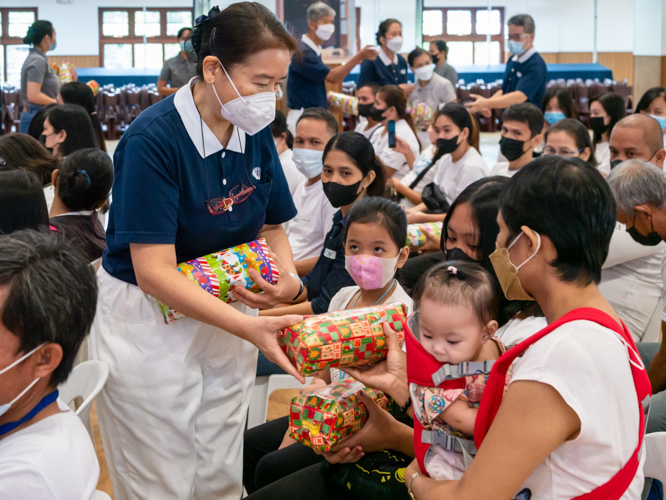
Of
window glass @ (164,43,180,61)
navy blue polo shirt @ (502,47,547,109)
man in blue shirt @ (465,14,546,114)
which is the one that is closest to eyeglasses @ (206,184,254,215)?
man in blue shirt @ (465,14,546,114)

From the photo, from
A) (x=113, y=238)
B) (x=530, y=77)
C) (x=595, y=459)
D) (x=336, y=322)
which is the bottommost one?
(x=595, y=459)

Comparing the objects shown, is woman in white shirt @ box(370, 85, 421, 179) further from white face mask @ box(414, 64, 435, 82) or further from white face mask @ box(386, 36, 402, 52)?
white face mask @ box(414, 64, 435, 82)

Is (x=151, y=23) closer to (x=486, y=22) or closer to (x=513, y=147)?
(x=486, y=22)

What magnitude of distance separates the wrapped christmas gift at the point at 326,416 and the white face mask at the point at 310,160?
230cm

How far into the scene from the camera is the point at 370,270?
7.16ft

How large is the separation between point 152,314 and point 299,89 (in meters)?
4.23

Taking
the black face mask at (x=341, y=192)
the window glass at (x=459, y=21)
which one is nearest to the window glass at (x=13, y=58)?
the window glass at (x=459, y=21)

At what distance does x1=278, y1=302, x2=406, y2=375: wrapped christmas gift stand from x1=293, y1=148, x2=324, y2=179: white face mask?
2.26 meters

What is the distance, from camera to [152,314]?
70.9 inches

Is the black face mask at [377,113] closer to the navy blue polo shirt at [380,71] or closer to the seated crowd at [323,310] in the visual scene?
the navy blue polo shirt at [380,71]

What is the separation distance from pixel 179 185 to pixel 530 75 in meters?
4.91

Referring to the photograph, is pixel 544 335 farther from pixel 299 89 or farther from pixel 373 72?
pixel 373 72

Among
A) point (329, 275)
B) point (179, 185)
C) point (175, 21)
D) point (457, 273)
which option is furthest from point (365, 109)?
point (175, 21)

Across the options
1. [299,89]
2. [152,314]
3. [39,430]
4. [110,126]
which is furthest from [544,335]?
[110,126]
